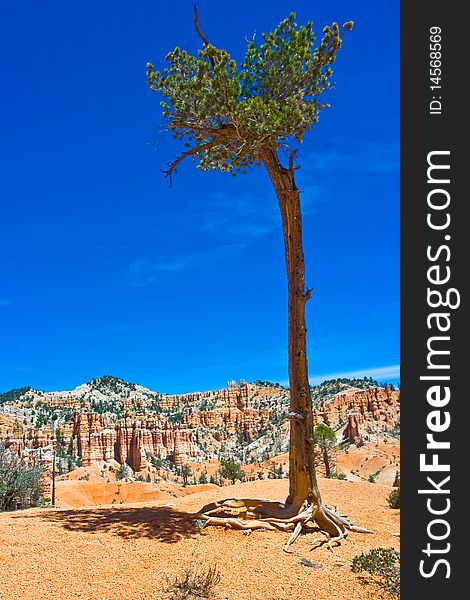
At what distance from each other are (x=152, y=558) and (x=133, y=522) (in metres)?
2.30

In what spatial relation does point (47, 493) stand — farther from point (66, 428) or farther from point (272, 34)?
point (66, 428)

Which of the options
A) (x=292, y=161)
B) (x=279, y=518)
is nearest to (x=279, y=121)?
(x=292, y=161)

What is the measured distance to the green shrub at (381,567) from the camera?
5965 mm

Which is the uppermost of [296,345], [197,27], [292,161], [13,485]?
[197,27]

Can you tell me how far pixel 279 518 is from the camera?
8.64 m

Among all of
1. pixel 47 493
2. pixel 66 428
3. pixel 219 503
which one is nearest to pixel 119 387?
pixel 66 428

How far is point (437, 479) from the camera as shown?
493cm

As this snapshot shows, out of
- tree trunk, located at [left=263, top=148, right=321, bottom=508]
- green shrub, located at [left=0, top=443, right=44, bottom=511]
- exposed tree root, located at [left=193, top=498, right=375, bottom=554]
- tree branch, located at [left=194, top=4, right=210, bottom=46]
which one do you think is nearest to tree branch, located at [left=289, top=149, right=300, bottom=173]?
tree trunk, located at [left=263, top=148, right=321, bottom=508]

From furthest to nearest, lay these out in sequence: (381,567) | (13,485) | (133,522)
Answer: (13,485), (133,522), (381,567)

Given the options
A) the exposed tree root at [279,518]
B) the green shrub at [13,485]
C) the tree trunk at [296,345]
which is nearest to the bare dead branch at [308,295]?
the tree trunk at [296,345]

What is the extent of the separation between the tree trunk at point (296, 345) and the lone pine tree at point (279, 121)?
0.02 m

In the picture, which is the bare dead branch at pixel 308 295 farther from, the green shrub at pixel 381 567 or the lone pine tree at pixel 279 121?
the green shrub at pixel 381 567

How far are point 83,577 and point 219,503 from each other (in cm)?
393

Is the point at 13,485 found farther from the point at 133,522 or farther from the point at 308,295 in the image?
the point at 308,295
